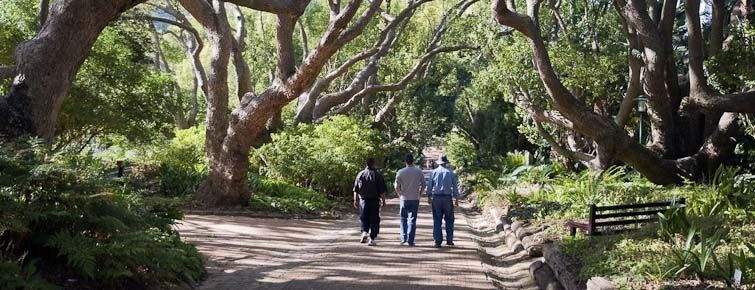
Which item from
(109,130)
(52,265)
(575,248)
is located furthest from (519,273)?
(109,130)

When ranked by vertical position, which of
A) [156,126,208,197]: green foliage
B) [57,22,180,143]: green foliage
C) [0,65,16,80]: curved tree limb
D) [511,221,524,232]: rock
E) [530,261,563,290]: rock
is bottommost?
[530,261,563,290]: rock

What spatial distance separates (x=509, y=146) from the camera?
3684 centimetres

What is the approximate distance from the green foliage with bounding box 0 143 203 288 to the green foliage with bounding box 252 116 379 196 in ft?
46.5

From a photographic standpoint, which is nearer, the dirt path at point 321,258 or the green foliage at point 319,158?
the dirt path at point 321,258

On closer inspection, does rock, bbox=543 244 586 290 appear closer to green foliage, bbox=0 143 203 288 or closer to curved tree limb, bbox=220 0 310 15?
green foliage, bbox=0 143 203 288

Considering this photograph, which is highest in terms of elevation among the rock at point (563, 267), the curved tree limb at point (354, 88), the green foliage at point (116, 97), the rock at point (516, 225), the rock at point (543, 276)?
the curved tree limb at point (354, 88)

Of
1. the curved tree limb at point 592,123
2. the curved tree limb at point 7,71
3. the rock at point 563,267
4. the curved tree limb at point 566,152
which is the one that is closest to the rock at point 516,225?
the curved tree limb at point 592,123

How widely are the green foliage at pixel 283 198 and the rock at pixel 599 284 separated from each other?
11066mm

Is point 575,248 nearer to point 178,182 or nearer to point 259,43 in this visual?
point 178,182

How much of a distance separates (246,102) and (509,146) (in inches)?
861

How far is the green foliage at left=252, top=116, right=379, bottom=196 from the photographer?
72.5 feet

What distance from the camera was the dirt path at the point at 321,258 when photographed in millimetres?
8773

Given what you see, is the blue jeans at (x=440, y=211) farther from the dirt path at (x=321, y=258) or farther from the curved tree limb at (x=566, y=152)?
the curved tree limb at (x=566, y=152)

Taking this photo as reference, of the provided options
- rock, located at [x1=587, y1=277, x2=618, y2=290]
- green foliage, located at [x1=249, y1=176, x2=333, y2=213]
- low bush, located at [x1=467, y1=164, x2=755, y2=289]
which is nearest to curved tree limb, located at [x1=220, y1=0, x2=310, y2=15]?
low bush, located at [x1=467, y1=164, x2=755, y2=289]
